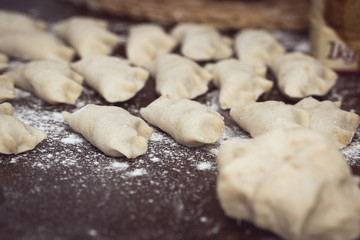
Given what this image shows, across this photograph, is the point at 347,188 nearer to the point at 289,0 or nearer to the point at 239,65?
the point at 239,65

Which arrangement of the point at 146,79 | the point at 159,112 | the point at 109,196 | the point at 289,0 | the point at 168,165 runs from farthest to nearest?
the point at 289,0 < the point at 146,79 < the point at 159,112 < the point at 168,165 < the point at 109,196

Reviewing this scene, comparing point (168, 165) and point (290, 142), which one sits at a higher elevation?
point (290, 142)

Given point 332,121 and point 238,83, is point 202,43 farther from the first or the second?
point 332,121

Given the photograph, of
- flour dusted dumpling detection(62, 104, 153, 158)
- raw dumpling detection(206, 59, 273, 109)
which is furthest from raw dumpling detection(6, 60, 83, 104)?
raw dumpling detection(206, 59, 273, 109)

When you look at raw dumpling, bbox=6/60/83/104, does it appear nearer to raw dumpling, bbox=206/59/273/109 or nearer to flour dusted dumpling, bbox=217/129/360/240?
raw dumpling, bbox=206/59/273/109

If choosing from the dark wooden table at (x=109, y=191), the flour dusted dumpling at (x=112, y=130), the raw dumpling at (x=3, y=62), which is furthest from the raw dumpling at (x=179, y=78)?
the raw dumpling at (x=3, y=62)

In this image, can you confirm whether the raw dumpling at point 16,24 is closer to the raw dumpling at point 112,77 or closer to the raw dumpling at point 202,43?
the raw dumpling at point 112,77

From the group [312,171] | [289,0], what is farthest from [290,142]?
[289,0]
